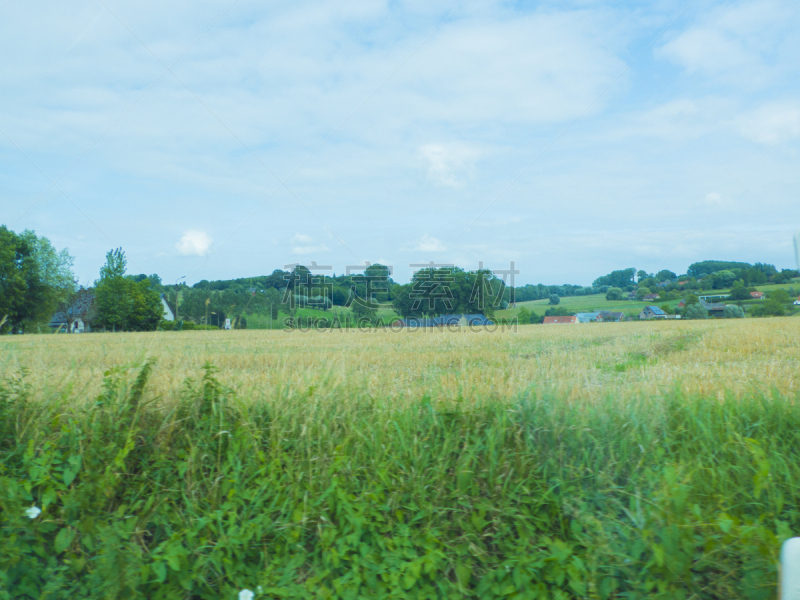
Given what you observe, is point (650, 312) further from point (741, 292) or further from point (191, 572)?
point (191, 572)

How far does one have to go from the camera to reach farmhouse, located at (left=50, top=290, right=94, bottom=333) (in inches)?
1601

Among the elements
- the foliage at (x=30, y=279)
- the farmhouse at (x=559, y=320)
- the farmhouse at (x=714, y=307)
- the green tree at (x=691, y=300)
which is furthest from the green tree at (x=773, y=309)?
the foliage at (x=30, y=279)

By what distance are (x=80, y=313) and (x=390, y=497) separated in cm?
4730

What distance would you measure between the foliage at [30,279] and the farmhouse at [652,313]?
162ft

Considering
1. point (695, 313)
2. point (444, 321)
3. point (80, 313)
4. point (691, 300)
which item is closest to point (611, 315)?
point (691, 300)

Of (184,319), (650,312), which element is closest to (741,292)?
(650,312)

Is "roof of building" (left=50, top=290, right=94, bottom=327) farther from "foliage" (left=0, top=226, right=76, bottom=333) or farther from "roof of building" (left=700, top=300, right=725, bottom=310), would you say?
"roof of building" (left=700, top=300, right=725, bottom=310)

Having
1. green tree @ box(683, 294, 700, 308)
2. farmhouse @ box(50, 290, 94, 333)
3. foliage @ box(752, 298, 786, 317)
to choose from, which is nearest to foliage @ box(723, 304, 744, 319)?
foliage @ box(752, 298, 786, 317)

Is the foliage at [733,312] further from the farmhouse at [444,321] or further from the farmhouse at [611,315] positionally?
the farmhouse at [444,321]

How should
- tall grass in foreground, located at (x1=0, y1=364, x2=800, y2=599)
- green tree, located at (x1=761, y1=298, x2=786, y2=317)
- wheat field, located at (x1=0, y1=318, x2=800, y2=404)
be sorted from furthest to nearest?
green tree, located at (x1=761, y1=298, x2=786, y2=317) < wheat field, located at (x1=0, y1=318, x2=800, y2=404) < tall grass in foreground, located at (x1=0, y1=364, x2=800, y2=599)

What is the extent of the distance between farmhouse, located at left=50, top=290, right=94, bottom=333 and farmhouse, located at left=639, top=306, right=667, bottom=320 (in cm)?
4514

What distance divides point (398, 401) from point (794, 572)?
111 inches

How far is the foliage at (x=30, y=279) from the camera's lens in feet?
135

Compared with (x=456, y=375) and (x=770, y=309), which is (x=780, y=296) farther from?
(x=456, y=375)
